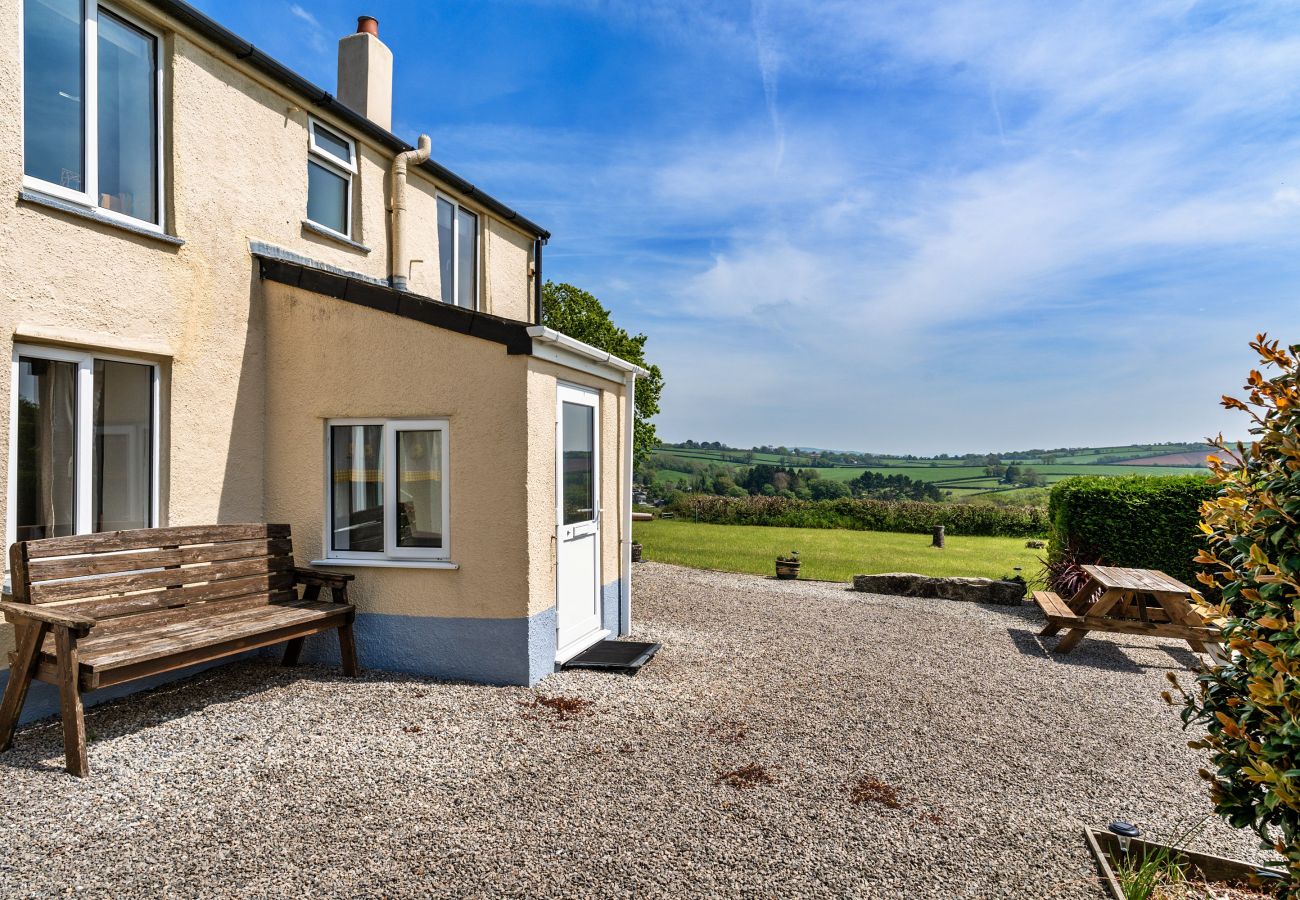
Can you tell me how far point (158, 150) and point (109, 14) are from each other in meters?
1.05

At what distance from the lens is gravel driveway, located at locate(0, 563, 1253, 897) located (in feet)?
11.4

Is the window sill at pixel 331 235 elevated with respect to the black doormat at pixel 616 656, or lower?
elevated

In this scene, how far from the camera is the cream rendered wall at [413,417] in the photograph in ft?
20.9

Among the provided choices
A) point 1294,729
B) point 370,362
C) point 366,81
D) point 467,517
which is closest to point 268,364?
point 370,362

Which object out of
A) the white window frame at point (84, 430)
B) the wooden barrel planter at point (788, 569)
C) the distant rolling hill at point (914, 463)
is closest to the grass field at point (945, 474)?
the distant rolling hill at point (914, 463)

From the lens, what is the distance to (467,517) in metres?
6.48

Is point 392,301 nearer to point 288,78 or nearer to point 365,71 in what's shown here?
point 288,78

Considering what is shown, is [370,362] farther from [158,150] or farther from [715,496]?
[715,496]

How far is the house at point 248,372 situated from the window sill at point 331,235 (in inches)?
1.8

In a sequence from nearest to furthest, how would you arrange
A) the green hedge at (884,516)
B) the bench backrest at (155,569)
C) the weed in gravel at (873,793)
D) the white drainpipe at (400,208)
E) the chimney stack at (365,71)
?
1. the weed in gravel at (873,793)
2. the bench backrest at (155,569)
3. the white drainpipe at (400,208)
4. the chimney stack at (365,71)
5. the green hedge at (884,516)

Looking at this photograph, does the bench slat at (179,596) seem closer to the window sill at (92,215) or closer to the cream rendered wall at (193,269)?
the cream rendered wall at (193,269)

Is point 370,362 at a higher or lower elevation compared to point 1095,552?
higher

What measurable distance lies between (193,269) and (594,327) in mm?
17299

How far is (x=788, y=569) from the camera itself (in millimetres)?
13742
